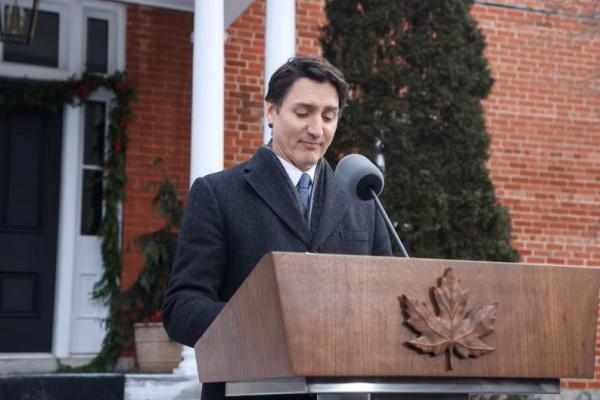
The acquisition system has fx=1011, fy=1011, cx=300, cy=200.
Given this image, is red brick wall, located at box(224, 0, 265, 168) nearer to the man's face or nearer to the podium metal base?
the man's face

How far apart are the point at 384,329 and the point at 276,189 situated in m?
0.68

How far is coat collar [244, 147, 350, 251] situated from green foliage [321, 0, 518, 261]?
4.87m

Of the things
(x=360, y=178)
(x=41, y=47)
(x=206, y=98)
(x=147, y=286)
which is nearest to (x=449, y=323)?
(x=360, y=178)

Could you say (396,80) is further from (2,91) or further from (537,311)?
(537,311)

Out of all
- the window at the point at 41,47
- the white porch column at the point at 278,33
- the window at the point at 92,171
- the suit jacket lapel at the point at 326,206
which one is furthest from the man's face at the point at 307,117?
the window at the point at 41,47

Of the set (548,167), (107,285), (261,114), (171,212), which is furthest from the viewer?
(548,167)

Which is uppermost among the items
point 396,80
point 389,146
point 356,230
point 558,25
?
point 558,25

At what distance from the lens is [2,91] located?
824cm

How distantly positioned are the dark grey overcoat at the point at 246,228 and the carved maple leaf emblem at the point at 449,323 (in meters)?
0.53

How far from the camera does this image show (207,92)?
24.0 ft

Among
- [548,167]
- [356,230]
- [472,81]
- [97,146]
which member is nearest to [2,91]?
[97,146]

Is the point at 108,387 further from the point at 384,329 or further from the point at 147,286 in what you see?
the point at 384,329

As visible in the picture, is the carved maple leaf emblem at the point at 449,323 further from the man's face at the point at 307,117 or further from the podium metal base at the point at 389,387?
the man's face at the point at 307,117

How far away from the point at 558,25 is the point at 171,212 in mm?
4631
